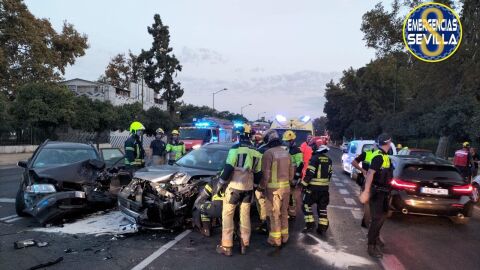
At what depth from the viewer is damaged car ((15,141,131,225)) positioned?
7.01 m

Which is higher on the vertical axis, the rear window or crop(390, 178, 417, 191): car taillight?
the rear window

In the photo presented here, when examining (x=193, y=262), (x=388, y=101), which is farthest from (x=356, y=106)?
(x=193, y=262)

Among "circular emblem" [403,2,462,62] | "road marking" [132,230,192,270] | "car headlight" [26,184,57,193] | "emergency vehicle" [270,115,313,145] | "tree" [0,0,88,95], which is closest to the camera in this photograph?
"road marking" [132,230,192,270]

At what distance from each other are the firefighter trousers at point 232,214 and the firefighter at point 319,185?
1.67 meters

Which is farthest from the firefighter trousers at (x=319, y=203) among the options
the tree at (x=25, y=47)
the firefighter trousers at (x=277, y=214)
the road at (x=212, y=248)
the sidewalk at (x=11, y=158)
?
the tree at (x=25, y=47)

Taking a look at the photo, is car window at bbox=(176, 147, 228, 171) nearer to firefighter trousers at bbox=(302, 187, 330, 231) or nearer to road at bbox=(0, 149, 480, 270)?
road at bbox=(0, 149, 480, 270)

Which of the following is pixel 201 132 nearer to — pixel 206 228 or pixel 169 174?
pixel 169 174

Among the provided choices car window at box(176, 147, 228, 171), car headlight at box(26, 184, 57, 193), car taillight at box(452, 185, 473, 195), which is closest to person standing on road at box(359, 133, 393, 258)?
car window at box(176, 147, 228, 171)

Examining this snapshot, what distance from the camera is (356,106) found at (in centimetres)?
6656

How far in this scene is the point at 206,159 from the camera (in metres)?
8.09

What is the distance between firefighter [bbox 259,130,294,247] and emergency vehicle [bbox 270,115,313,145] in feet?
28.1

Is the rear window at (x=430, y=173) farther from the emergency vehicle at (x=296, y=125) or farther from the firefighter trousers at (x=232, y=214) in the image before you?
the emergency vehicle at (x=296, y=125)

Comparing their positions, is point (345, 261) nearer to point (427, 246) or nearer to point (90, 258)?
point (427, 246)

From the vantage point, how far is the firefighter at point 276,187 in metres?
6.34
